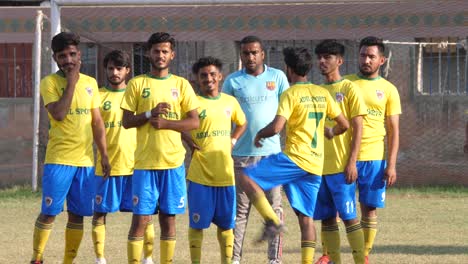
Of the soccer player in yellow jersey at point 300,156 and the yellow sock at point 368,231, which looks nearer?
the soccer player in yellow jersey at point 300,156

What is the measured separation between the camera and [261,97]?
927 centimetres

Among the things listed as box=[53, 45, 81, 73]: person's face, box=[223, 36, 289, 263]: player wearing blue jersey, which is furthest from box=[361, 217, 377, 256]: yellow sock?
box=[53, 45, 81, 73]: person's face

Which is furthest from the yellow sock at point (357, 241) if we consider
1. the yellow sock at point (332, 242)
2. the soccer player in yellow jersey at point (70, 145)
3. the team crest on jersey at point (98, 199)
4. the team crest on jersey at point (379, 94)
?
the team crest on jersey at point (98, 199)

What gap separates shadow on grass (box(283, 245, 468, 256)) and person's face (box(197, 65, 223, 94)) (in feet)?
7.80

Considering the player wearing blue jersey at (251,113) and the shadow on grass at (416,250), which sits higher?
the player wearing blue jersey at (251,113)

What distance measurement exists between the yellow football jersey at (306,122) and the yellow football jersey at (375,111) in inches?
32.6

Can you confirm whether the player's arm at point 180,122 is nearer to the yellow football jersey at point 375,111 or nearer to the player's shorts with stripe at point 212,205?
the player's shorts with stripe at point 212,205

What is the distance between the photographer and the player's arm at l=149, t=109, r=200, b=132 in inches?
313

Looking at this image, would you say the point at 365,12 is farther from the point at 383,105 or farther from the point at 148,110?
the point at 148,110

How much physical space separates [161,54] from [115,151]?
5.91ft

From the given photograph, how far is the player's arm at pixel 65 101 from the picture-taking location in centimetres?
825

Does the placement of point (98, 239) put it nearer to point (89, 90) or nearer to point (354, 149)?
point (89, 90)

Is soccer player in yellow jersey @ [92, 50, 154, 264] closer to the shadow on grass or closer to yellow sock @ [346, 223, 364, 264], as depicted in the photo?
the shadow on grass

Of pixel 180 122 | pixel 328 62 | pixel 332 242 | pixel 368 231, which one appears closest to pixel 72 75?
pixel 180 122
